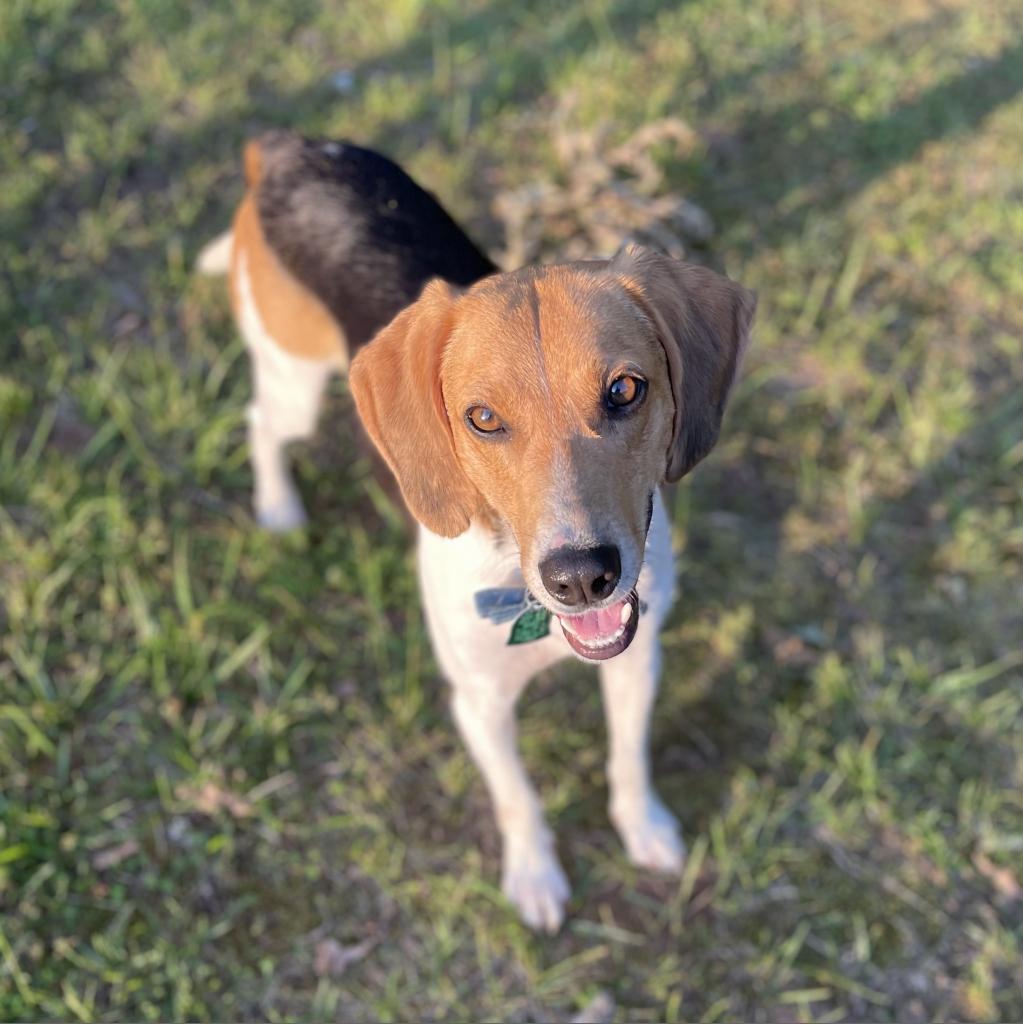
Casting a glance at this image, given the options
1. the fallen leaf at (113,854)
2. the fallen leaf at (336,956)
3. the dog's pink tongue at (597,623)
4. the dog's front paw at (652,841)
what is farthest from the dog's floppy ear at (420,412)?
the fallen leaf at (113,854)

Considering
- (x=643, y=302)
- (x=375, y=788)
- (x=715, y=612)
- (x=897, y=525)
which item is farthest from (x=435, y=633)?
(x=897, y=525)

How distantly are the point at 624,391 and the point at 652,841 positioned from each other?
75.5 inches

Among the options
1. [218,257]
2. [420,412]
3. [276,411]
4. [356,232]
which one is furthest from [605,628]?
[218,257]

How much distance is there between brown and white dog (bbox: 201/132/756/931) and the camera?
2.27 meters

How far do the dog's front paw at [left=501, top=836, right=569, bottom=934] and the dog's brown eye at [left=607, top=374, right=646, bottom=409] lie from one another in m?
1.79

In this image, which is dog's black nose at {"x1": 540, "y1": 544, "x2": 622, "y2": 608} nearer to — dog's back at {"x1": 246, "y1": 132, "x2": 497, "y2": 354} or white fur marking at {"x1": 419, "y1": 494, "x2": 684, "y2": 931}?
white fur marking at {"x1": 419, "y1": 494, "x2": 684, "y2": 931}

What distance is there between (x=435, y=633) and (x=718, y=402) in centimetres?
113

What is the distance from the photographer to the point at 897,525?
4406 mm

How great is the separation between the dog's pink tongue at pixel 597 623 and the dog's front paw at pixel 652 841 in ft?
4.49

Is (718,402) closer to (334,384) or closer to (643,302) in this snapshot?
(643,302)

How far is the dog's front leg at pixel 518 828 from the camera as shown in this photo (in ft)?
10.5

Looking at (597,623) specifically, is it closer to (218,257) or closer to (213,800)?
(213,800)

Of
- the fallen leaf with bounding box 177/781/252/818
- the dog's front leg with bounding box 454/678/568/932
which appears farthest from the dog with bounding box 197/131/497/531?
the fallen leaf with bounding box 177/781/252/818

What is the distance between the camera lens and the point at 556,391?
7.48ft
